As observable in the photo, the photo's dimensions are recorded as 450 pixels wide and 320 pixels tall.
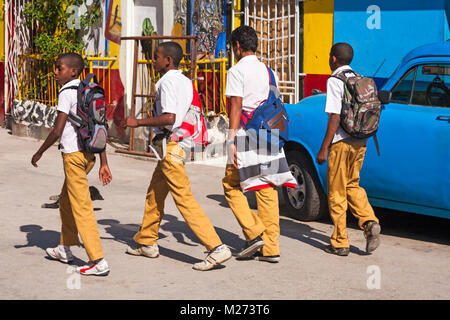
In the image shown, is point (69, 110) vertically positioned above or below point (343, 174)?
above

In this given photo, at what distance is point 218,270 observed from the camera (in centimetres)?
634

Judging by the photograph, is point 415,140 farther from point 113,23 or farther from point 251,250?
point 113,23

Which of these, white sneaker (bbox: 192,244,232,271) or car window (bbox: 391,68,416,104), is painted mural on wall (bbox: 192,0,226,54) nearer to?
car window (bbox: 391,68,416,104)

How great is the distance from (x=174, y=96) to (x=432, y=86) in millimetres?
2473

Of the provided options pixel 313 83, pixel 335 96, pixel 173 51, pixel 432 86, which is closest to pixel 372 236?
pixel 335 96

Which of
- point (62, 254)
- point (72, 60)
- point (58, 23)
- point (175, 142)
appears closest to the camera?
point (72, 60)

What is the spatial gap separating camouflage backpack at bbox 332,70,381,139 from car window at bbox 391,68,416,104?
83 cm

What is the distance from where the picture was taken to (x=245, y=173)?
649 centimetres

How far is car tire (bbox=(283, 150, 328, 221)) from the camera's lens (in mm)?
8164

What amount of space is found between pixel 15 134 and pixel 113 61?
7.84ft

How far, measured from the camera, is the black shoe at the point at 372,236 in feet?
22.3

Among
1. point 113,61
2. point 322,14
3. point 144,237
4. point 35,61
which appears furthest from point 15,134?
point 144,237

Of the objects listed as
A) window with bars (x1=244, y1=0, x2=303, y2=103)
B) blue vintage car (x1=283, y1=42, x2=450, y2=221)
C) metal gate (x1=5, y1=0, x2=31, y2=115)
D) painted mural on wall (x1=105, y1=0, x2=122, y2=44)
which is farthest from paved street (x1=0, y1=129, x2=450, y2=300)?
metal gate (x1=5, y1=0, x2=31, y2=115)
